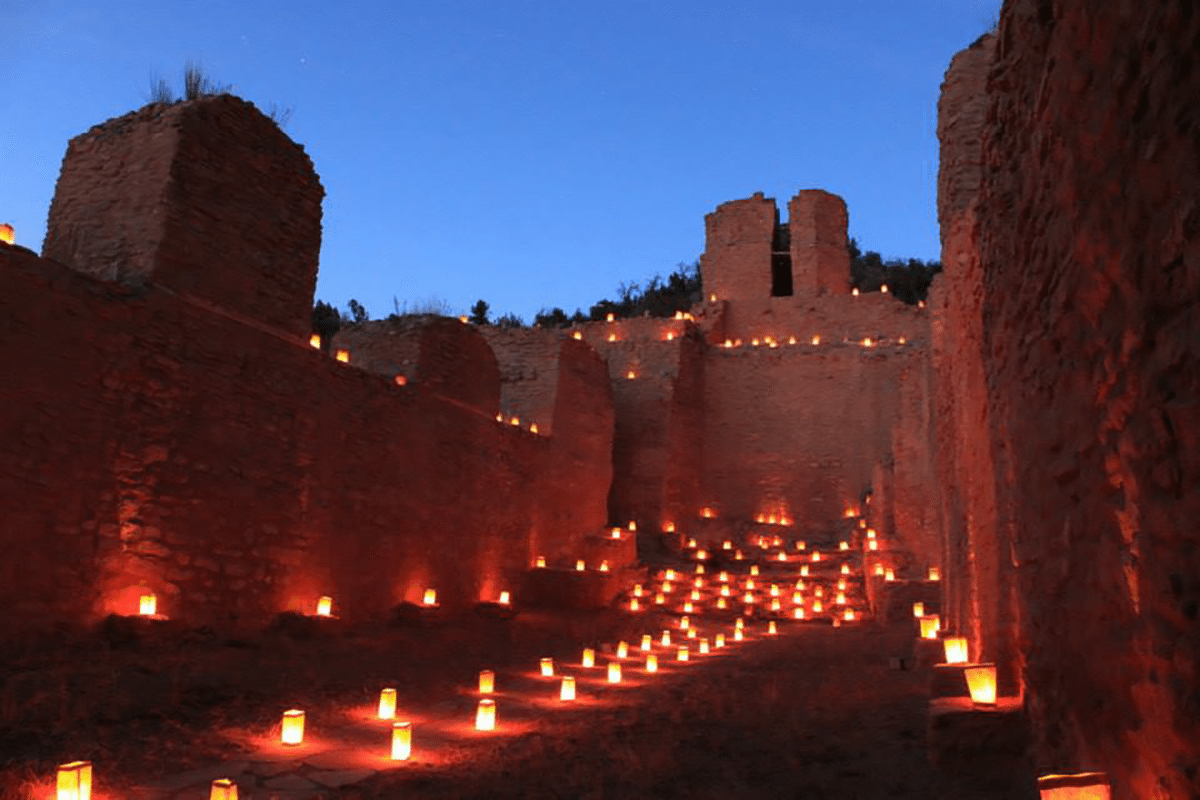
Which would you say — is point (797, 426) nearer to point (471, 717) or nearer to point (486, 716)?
point (471, 717)

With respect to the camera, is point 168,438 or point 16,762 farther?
point 168,438

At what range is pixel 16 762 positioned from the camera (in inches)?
197

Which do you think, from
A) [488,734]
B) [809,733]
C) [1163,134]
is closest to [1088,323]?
[1163,134]

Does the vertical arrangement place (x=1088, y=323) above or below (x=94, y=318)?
below

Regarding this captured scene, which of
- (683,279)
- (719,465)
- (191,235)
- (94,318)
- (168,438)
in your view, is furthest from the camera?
(683,279)

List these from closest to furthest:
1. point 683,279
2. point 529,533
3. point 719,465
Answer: point 529,533 → point 719,465 → point 683,279

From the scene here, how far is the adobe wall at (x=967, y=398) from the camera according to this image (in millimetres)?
5625

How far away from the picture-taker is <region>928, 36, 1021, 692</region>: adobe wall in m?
5.62

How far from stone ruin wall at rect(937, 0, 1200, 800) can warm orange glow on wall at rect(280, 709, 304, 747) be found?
459 cm

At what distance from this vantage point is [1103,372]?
276 centimetres

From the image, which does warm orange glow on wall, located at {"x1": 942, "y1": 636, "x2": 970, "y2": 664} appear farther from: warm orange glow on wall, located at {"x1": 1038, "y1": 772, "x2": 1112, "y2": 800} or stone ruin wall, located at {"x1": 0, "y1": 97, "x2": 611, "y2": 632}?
Answer: stone ruin wall, located at {"x1": 0, "y1": 97, "x2": 611, "y2": 632}

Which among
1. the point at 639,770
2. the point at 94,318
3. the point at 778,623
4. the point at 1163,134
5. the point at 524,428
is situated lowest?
the point at 639,770

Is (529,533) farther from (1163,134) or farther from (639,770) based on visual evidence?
(1163,134)

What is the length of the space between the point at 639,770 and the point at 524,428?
9674 mm
